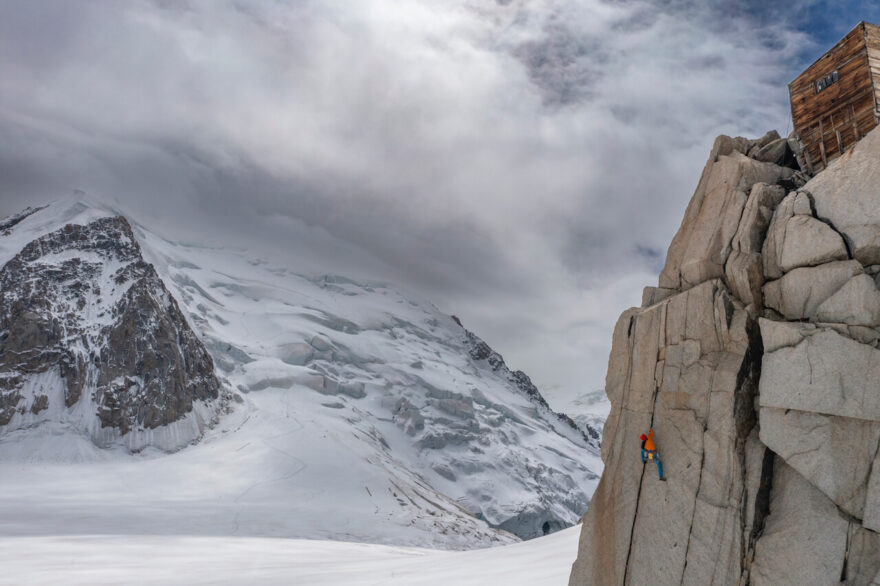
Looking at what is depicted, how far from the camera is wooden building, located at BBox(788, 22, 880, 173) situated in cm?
1593

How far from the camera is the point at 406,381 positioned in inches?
6211

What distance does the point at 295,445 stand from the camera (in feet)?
325

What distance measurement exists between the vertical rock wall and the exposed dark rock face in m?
109

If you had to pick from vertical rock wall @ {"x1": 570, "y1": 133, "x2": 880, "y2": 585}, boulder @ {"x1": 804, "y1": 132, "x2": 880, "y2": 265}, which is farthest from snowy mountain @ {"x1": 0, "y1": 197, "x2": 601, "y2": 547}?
boulder @ {"x1": 804, "y1": 132, "x2": 880, "y2": 265}

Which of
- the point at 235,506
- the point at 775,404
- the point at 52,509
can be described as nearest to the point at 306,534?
the point at 235,506

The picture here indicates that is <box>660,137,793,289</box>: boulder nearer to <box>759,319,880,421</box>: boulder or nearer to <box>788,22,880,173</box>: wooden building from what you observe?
<box>788,22,880,173</box>: wooden building

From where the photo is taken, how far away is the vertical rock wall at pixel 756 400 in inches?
421

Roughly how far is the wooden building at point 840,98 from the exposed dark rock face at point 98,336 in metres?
113

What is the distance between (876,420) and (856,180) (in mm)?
5256

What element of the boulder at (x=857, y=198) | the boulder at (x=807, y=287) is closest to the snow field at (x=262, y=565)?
the boulder at (x=807, y=287)

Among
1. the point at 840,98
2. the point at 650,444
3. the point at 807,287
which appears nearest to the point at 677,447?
the point at 650,444

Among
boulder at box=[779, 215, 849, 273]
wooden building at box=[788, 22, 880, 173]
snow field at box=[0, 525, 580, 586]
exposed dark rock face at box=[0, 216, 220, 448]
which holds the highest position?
exposed dark rock face at box=[0, 216, 220, 448]

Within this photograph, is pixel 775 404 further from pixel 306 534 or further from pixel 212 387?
pixel 212 387

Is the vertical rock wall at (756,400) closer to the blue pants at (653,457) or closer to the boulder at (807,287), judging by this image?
the boulder at (807,287)
